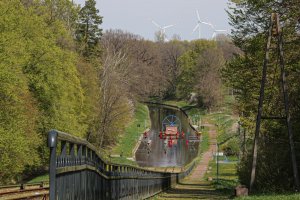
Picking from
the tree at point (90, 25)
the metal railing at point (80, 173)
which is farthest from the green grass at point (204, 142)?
the metal railing at point (80, 173)

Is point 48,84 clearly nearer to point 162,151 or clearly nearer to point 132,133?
point 162,151

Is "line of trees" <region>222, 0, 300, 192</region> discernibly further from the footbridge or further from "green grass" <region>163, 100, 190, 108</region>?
"green grass" <region>163, 100, 190, 108</region>

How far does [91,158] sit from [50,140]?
14.5 ft

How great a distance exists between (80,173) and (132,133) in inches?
3787

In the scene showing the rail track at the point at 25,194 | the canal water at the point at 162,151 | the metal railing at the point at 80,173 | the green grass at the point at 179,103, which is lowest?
the rail track at the point at 25,194

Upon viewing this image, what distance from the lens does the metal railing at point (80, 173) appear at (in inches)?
271

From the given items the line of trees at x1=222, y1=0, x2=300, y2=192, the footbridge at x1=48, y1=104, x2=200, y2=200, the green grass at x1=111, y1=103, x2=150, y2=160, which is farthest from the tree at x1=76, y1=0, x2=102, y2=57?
the footbridge at x1=48, y1=104, x2=200, y2=200

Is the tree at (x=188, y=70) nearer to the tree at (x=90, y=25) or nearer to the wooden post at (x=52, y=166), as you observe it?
the tree at (x=90, y=25)

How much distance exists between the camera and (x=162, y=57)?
7042 inches

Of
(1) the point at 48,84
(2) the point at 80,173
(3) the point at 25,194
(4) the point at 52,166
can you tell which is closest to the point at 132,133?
(1) the point at 48,84

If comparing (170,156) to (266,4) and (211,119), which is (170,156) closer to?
(211,119)

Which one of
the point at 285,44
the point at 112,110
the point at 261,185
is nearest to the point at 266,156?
the point at 261,185

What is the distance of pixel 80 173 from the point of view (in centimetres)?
902

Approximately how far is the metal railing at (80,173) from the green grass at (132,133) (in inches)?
2694
